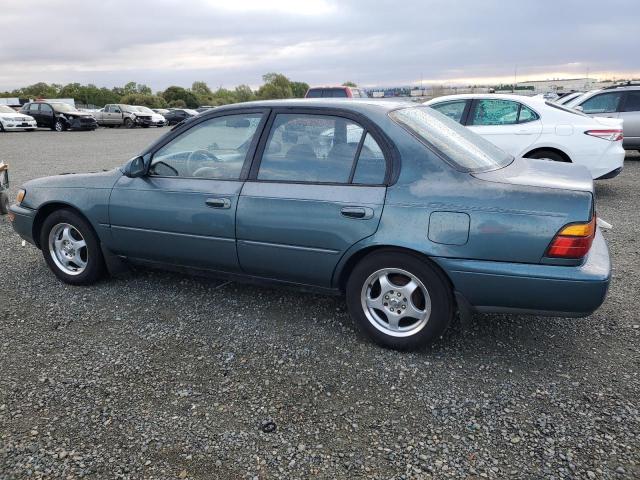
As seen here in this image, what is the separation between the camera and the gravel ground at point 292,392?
7.93 feet

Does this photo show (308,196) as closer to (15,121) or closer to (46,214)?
(46,214)

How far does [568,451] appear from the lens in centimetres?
244

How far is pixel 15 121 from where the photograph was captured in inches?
1038

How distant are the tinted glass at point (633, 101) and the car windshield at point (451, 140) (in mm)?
9679

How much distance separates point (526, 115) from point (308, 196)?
554 centimetres

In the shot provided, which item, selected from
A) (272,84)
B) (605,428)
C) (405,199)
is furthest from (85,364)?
(272,84)

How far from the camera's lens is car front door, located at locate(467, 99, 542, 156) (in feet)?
24.9

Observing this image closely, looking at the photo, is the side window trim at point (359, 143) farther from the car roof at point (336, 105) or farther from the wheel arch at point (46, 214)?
the wheel arch at point (46, 214)

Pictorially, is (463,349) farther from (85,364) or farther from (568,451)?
(85,364)

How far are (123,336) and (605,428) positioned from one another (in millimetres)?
2962

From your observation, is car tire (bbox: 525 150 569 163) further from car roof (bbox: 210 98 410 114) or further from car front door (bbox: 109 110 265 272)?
car front door (bbox: 109 110 265 272)

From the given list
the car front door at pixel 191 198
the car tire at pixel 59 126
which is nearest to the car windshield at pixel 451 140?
the car front door at pixel 191 198

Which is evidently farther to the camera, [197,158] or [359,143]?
[197,158]

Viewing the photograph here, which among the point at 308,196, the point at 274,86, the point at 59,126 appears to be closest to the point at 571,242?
the point at 308,196
